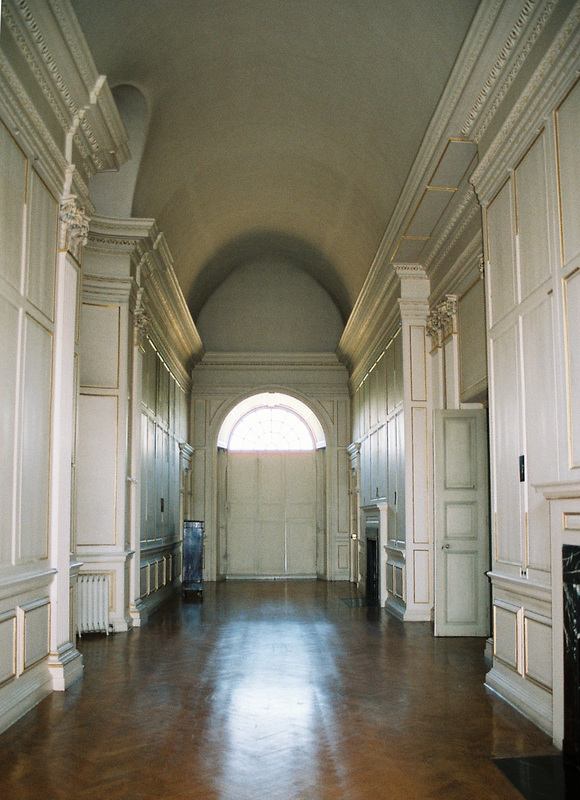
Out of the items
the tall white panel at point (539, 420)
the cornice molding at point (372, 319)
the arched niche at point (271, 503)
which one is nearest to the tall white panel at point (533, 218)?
the tall white panel at point (539, 420)

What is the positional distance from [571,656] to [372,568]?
29.2 feet

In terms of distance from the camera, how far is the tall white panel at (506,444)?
6094mm

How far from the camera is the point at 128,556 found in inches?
380

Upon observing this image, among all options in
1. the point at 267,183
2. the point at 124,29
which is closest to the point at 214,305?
the point at 267,183

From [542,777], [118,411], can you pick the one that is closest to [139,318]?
[118,411]

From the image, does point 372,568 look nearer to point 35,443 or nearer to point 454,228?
point 454,228

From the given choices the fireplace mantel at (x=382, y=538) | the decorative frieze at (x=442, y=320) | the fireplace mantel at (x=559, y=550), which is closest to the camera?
the fireplace mantel at (x=559, y=550)

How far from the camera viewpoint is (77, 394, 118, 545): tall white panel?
31.1 feet

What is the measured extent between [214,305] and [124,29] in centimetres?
1053

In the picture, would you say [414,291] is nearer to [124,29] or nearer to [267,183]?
[267,183]

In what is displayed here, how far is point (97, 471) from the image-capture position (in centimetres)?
955

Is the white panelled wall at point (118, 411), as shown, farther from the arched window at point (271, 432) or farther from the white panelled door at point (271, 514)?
the arched window at point (271, 432)

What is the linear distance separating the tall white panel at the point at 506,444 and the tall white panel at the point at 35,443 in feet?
12.5

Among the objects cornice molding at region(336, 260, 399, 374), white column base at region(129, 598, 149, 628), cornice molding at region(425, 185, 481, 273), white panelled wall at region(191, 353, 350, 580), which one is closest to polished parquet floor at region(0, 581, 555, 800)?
white column base at region(129, 598, 149, 628)
